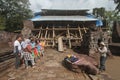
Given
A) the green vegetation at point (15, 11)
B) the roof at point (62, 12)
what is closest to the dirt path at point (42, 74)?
A: the roof at point (62, 12)

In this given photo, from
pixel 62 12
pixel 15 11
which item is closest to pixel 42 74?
pixel 62 12

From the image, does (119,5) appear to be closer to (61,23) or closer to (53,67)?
(61,23)

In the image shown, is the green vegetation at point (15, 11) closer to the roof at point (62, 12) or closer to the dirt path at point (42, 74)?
the roof at point (62, 12)

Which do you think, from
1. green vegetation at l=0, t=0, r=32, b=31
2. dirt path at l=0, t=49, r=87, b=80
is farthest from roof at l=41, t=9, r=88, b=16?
dirt path at l=0, t=49, r=87, b=80

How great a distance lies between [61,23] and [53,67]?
14.1m

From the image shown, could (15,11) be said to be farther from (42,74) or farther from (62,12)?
(42,74)

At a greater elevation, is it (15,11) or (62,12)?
(15,11)

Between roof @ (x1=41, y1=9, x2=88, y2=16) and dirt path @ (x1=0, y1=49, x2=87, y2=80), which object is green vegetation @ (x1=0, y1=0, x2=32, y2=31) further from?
dirt path @ (x1=0, y1=49, x2=87, y2=80)

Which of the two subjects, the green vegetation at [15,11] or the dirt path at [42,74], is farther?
the green vegetation at [15,11]

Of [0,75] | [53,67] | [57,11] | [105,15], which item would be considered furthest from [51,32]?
[105,15]

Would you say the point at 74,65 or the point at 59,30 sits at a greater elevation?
the point at 59,30

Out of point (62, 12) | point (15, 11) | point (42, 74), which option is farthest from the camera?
point (15, 11)

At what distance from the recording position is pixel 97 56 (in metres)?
15.5

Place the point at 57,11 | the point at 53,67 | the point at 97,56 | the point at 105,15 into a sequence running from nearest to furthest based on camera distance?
the point at 53,67
the point at 97,56
the point at 57,11
the point at 105,15
